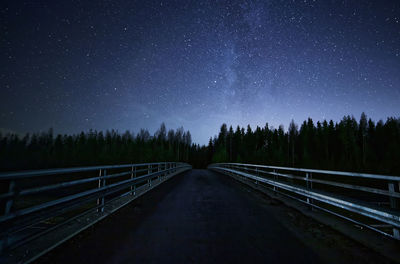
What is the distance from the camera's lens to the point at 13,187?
2719 mm

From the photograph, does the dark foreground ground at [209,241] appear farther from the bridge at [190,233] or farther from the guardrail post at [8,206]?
the guardrail post at [8,206]

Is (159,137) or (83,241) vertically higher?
(159,137)

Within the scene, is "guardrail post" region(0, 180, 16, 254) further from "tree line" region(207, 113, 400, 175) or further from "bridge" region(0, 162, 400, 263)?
"tree line" region(207, 113, 400, 175)

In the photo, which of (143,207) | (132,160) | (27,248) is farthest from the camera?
(132,160)

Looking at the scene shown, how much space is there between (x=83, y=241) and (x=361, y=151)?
86.1 metres

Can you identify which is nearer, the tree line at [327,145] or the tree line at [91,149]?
the tree line at [327,145]

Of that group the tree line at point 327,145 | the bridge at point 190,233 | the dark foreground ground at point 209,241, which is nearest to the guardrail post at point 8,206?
the bridge at point 190,233

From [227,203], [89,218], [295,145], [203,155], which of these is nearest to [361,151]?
[295,145]

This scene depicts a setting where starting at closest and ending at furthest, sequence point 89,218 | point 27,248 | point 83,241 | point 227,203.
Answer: point 27,248, point 83,241, point 89,218, point 227,203

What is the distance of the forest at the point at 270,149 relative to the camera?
58.7 metres

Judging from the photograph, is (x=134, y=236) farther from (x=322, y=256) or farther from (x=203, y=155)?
(x=203, y=155)

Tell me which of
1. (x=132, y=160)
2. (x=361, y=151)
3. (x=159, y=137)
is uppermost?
(x=159, y=137)

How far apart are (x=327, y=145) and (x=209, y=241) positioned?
3225 inches

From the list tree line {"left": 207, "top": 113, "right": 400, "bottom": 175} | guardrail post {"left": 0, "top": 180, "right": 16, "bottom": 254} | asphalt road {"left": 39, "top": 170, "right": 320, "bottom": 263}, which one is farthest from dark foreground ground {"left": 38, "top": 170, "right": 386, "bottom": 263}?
tree line {"left": 207, "top": 113, "right": 400, "bottom": 175}
